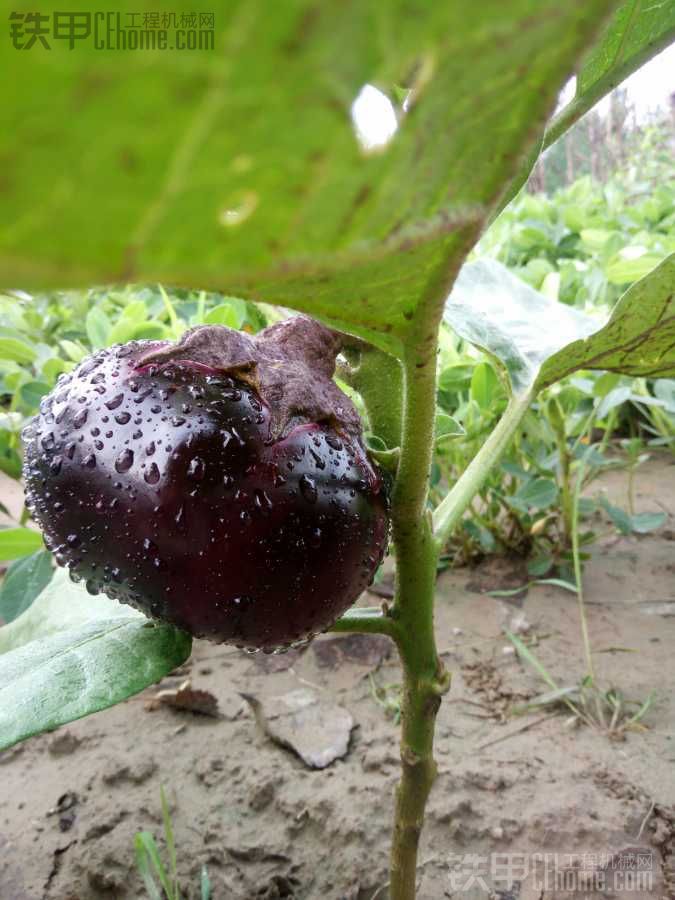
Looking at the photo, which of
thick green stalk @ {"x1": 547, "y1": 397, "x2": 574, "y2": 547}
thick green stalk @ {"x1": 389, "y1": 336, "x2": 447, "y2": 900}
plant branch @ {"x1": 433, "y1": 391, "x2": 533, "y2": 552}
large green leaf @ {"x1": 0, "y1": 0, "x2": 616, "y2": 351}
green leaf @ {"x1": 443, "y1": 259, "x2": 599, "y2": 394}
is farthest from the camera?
thick green stalk @ {"x1": 547, "y1": 397, "x2": 574, "y2": 547}

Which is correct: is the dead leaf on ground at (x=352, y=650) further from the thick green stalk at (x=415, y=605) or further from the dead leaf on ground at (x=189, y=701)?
the thick green stalk at (x=415, y=605)

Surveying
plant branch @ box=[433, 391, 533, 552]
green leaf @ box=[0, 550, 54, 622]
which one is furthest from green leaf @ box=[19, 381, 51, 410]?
plant branch @ box=[433, 391, 533, 552]

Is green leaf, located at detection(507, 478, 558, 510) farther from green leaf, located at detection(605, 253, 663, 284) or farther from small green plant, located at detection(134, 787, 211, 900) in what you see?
small green plant, located at detection(134, 787, 211, 900)

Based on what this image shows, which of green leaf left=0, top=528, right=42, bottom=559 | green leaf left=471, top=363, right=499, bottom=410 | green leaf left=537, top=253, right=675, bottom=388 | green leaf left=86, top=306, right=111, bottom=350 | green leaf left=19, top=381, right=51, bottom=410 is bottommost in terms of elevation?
green leaf left=0, top=528, right=42, bottom=559

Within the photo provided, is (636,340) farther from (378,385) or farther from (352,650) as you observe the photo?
(352,650)

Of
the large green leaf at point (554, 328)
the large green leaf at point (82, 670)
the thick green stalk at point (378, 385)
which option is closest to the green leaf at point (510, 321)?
the large green leaf at point (554, 328)

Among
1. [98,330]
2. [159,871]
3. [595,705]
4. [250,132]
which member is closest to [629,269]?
[595,705]
